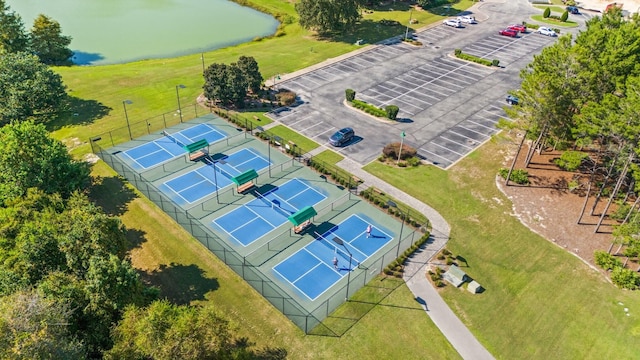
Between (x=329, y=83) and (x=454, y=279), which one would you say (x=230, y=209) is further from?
(x=329, y=83)

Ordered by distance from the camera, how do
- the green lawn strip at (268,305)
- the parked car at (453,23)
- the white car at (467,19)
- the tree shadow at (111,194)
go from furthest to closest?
the white car at (467,19), the parked car at (453,23), the tree shadow at (111,194), the green lawn strip at (268,305)

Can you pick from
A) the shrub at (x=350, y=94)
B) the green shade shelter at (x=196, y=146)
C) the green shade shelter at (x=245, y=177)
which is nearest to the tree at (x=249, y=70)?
the shrub at (x=350, y=94)

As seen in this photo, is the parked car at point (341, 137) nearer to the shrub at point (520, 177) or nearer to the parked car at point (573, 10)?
the shrub at point (520, 177)

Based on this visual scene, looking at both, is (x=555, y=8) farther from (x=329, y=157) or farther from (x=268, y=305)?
(x=268, y=305)

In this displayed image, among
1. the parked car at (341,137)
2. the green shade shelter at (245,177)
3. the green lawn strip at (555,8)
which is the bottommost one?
the green shade shelter at (245,177)

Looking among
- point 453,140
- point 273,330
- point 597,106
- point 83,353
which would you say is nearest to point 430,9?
point 453,140

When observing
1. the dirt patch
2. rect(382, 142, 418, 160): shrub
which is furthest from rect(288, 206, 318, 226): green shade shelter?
the dirt patch
